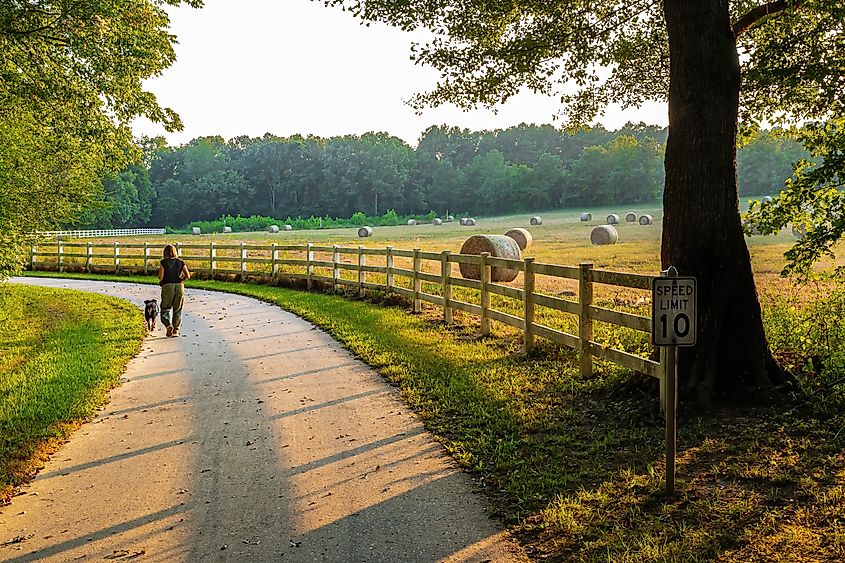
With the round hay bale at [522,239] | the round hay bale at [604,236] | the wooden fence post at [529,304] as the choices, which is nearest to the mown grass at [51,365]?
the wooden fence post at [529,304]

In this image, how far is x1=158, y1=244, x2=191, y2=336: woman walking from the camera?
13.3 meters

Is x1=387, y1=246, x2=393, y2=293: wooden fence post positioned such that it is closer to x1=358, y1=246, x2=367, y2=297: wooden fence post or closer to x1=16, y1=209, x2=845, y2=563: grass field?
x1=358, y1=246, x2=367, y2=297: wooden fence post

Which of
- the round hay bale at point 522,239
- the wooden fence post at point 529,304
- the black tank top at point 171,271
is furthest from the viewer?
the round hay bale at point 522,239

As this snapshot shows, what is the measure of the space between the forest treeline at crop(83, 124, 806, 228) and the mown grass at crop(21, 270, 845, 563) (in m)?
84.4

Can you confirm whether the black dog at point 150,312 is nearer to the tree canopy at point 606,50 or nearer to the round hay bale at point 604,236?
the tree canopy at point 606,50

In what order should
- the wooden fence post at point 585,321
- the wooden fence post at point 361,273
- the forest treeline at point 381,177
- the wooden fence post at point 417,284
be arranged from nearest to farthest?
the wooden fence post at point 585,321 → the wooden fence post at point 417,284 → the wooden fence post at point 361,273 → the forest treeline at point 381,177

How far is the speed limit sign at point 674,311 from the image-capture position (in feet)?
16.8

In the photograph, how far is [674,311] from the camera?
5.16 metres

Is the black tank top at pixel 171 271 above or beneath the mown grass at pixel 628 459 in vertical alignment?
above

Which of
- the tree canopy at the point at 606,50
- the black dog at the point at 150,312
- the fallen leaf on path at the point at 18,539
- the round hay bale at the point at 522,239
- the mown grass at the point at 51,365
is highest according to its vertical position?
the tree canopy at the point at 606,50

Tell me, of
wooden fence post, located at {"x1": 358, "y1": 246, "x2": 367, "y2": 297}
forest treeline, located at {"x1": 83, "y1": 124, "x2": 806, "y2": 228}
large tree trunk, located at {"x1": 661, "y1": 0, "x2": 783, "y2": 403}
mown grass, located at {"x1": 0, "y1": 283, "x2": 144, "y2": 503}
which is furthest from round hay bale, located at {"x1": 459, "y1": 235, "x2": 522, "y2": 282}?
forest treeline, located at {"x1": 83, "y1": 124, "x2": 806, "y2": 228}

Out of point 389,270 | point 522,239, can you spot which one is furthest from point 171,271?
point 522,239

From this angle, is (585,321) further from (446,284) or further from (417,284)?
(417,284)

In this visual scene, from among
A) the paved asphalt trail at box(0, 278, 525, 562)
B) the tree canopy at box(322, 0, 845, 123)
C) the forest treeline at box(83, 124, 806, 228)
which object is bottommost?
the paved asphalt trail at box(0, 278, 525, 562)
